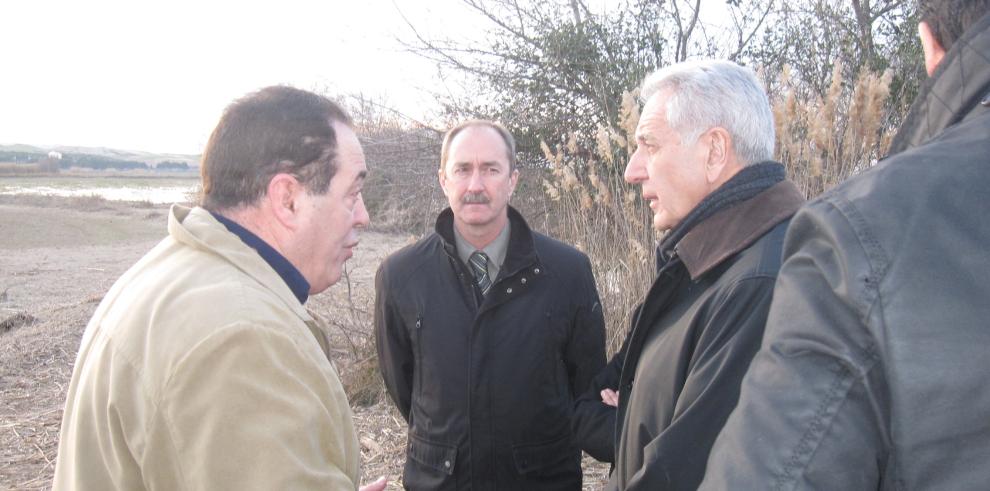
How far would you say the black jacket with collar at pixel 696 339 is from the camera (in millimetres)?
1710

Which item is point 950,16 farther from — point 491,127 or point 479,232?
point 491,127

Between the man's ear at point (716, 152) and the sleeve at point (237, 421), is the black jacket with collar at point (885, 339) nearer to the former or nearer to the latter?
the sleeve at point (237, 421)

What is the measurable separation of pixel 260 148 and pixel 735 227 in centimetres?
123

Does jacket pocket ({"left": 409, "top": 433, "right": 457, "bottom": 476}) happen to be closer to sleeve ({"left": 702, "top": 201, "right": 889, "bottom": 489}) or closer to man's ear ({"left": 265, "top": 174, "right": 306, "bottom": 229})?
man's ear ({"left": 265, "top": 174, "right": 306, "bottom": 229})

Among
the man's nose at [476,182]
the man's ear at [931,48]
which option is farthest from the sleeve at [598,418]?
the man's ear at [931,48]

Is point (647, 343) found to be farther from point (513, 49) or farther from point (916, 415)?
point (513, 49)

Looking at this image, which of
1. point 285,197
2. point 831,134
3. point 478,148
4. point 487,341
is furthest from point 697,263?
point 831,134

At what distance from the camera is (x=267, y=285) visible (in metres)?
1.67

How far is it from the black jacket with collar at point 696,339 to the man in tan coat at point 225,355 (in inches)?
30.2

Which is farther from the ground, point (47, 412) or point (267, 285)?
point (267, 285)

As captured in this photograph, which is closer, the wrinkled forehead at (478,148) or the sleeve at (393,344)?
the sleeve at (393,344)

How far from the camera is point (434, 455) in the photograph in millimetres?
3107

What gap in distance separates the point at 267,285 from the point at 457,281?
1.61 meters

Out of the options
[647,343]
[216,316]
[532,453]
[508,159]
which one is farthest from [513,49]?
[216,316]
